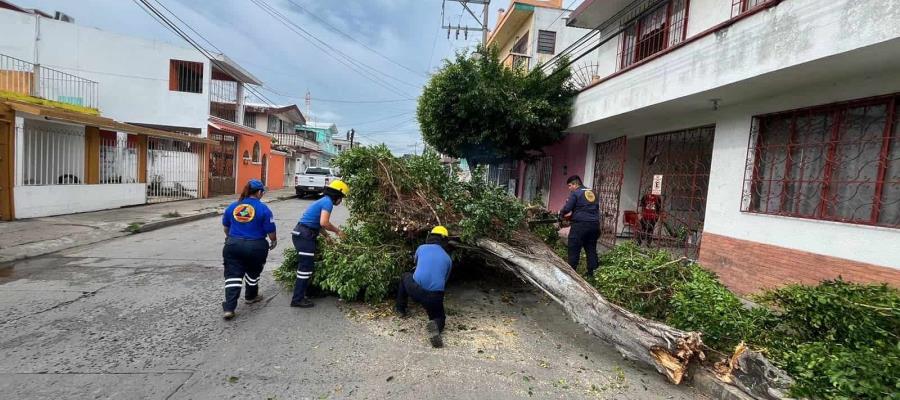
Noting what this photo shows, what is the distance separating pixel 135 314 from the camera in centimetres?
401

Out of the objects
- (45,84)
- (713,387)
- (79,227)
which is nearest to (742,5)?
(713,387)

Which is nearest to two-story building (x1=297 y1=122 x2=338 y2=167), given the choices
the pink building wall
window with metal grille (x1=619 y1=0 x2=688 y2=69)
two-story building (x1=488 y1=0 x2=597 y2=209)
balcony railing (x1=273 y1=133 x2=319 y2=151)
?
balcony railing (x1=273 y1=133 x2=319 y2=151)

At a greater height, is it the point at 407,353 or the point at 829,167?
the point at 829,167

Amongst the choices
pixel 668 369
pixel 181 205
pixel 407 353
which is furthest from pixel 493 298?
pixel 181 205

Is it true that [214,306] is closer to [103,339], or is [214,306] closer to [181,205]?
[103,339]

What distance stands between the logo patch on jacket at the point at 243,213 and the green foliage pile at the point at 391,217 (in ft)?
2.82

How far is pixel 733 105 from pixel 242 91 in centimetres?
2035

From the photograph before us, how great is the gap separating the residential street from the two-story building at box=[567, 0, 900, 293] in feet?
9.50

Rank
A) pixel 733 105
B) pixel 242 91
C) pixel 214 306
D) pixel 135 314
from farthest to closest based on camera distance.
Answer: pixel 242 91 → pixel 733 105 → pixel 214 306 → pixel 135 314

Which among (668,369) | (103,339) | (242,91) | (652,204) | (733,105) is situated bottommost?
(103,339)

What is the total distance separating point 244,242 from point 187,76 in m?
16.1

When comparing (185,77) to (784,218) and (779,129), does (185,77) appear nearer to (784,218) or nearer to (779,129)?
(779,129)

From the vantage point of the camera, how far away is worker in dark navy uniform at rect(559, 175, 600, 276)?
5602 mm

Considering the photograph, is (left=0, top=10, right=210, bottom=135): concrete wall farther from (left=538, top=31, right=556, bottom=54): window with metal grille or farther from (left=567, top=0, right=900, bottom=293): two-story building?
(left=567, top=0, right=900, bottom=293): two-story building
